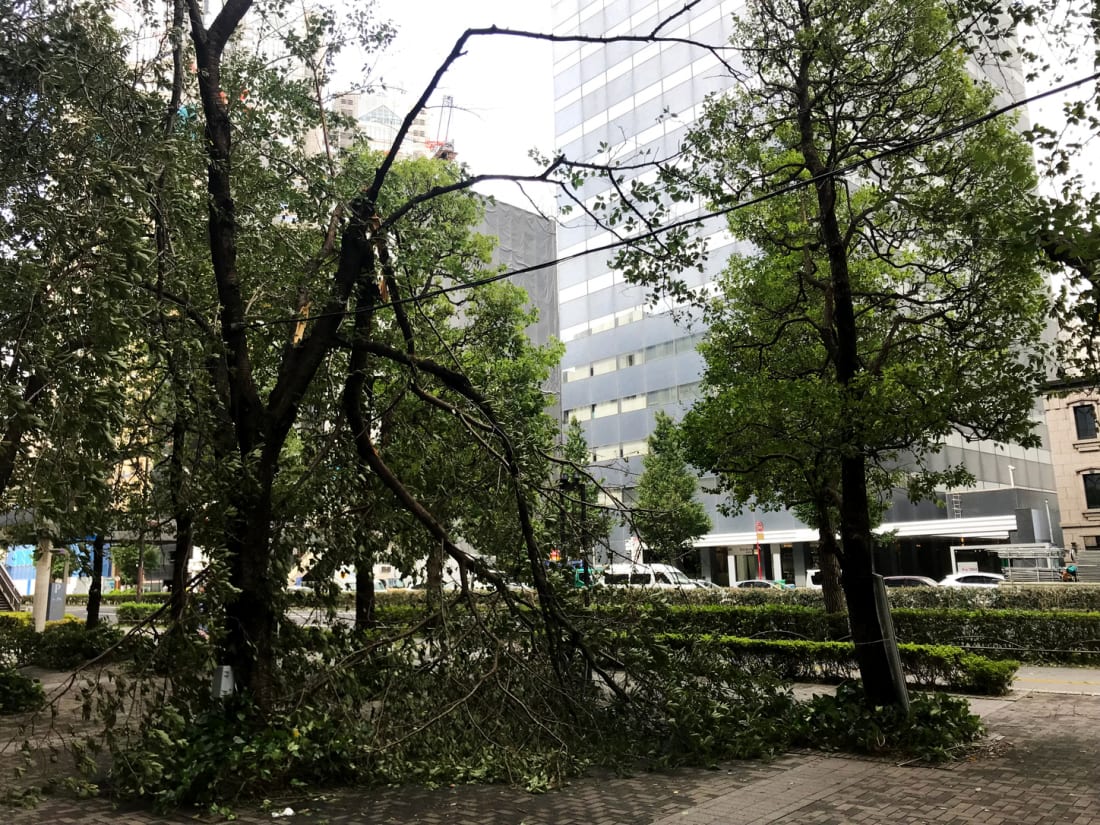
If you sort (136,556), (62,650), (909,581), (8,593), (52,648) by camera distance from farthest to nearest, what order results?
(8,593)
(909,581)
(52,648)
(62,650)
(136,556)

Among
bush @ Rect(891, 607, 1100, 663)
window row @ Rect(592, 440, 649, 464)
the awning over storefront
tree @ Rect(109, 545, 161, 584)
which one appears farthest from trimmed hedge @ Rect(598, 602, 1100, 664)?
window row @ Rect(592, 440, 649, 464)

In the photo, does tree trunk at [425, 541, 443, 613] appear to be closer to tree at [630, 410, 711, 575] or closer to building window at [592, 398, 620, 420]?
tree at [630, 410, 711, 575]

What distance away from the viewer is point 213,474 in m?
7.83

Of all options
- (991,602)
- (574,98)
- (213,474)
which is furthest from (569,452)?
(574,98)

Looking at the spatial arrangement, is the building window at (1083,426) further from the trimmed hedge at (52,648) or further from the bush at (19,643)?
the bush at (19,643)

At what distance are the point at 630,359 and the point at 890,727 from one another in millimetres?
38726

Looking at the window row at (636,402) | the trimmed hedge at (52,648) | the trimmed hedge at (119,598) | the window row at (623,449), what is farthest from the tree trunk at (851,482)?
the trimmed hedge at (119,598)

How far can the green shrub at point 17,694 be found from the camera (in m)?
12.4

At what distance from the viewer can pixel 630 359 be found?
1855 inches

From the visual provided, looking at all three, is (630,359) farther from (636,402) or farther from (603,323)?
(603,323)

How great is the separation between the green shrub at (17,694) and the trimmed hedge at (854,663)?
9518mm

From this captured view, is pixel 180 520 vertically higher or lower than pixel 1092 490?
lower

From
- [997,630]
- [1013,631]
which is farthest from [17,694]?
[1013,631]

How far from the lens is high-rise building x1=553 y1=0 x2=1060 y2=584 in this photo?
40.2 meters
